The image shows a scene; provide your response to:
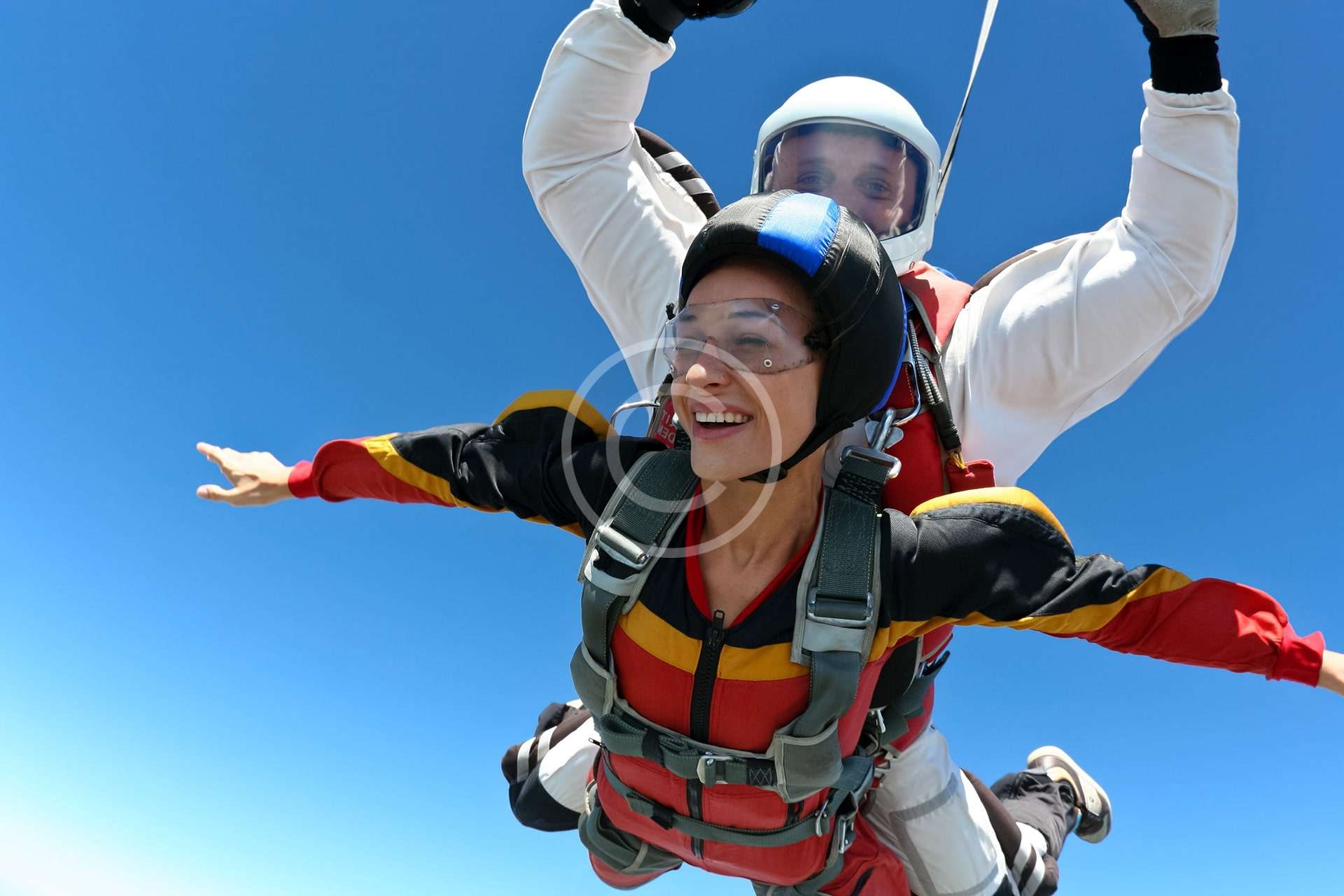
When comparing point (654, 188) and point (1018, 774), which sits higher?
point (654, 188)

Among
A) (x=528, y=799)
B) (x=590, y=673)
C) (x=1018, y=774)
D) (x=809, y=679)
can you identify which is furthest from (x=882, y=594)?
(x=1018, y=774)

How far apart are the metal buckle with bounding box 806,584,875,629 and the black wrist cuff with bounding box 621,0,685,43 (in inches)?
58.1

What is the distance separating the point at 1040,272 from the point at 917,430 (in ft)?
2.40

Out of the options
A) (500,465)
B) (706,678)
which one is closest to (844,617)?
(706,678)

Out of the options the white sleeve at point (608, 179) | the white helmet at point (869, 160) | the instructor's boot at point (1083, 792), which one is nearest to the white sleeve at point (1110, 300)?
the white helmet at point (869, 160)

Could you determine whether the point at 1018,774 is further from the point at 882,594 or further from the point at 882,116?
the point at 882,116

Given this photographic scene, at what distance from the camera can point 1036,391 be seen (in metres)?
2.36

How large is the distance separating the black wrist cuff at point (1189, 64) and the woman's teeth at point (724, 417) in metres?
1.32

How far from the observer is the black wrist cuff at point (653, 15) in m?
2.22

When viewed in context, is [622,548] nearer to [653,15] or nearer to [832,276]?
[832,276]

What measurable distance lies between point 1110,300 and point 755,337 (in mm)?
1055

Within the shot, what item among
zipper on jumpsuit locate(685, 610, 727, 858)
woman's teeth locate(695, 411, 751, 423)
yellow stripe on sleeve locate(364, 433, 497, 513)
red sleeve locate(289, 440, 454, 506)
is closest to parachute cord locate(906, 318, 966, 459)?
woman's teeth locate(695, 411, 751, 423)

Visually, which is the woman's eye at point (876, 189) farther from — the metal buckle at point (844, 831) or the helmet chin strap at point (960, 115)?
the metal buckle at point (844, 831)

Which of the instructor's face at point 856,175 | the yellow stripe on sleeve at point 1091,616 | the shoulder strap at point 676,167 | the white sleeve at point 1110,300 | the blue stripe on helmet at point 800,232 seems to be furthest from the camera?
the shoulder strap at point 676,167
